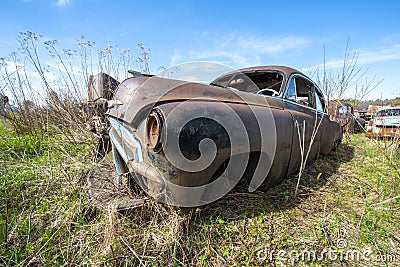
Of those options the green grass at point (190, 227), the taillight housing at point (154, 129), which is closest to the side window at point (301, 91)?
the green grass at point (190, 227)

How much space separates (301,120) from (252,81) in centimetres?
104

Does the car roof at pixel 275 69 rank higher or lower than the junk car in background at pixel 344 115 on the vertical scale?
higher

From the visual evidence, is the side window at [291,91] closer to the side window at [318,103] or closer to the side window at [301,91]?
the side window at [301,91]

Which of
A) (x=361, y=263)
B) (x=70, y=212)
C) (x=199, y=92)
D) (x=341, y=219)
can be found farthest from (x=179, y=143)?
(x=341, y=219)

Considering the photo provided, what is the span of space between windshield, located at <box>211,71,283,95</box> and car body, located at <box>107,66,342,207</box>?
0.79 metres

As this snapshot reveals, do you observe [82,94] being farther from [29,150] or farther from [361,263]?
[361,263]

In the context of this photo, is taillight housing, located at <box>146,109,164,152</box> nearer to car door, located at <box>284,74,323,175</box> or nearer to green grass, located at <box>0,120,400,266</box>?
green grass, located at <box>0,120,400,266</box>

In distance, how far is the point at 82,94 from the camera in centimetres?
396

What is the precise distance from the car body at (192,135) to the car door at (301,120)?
0.04 meters

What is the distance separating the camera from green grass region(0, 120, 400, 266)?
1538 millimetres

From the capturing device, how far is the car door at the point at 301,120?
2498mm

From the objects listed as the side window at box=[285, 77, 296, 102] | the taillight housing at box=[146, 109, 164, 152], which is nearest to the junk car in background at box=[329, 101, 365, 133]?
the side window at box=[285, 77, 296, 102]

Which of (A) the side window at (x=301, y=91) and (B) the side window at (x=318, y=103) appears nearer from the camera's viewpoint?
(A) the side window at (x=301, y=91)

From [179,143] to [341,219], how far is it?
172 cm
